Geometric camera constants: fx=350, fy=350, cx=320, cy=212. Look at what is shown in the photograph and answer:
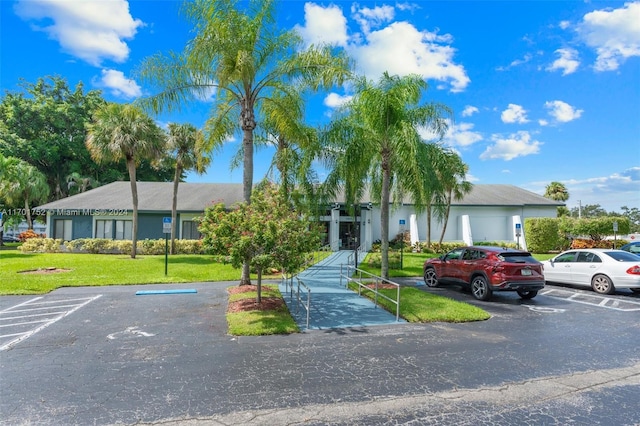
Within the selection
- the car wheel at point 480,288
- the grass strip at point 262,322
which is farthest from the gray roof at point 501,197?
the grass strip at point 262,322

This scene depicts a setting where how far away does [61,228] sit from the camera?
2728cm

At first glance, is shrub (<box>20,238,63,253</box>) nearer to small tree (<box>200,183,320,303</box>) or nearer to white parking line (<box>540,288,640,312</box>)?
small tree (<box>200,183,320,303</box>)

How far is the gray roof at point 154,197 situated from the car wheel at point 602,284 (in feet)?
65.2

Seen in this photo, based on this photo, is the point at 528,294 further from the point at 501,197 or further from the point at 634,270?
the point at 501,197

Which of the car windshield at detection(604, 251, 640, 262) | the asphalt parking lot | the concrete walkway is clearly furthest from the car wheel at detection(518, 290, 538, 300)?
the concrete walkway

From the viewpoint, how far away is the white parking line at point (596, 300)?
10.1 m

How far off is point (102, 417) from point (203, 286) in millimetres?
9454

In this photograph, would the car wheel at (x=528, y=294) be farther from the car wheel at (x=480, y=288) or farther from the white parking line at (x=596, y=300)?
the car wheel at (x=480, y=288)

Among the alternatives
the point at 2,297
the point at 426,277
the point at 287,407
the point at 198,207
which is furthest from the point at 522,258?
the point at 198,207

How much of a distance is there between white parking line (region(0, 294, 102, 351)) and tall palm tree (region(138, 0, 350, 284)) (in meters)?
5.15

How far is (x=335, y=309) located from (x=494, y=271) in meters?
4.93

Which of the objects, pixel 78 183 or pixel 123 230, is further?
pixel 78 183

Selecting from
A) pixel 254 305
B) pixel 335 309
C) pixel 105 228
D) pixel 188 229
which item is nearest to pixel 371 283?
pixel 335 309

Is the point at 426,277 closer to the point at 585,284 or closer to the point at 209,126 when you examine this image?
the point at 585,284
